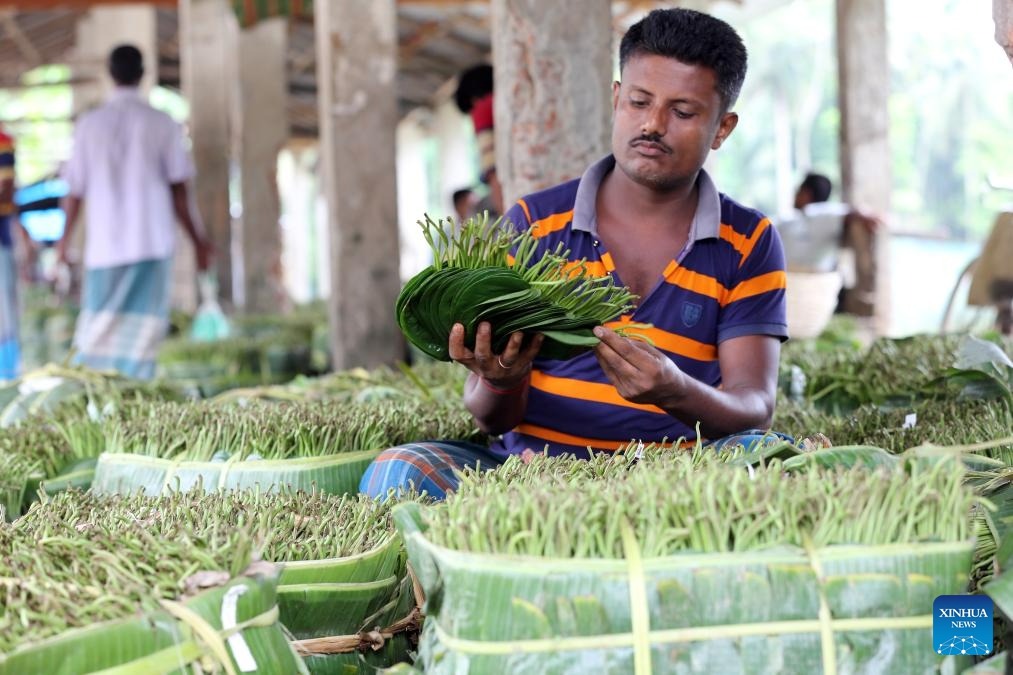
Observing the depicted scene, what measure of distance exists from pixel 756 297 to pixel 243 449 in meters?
1.09

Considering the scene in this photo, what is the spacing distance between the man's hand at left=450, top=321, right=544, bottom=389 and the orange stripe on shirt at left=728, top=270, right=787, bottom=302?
1.75 ft

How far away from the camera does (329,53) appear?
184 inches

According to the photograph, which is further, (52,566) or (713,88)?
(713,88)

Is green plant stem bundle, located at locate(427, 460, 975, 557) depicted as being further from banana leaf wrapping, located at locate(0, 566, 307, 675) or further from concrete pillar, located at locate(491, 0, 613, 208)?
concrete pillar, located at locate(491, 0, 613, 208)

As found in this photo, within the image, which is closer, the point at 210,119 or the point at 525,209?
the point at 525,209

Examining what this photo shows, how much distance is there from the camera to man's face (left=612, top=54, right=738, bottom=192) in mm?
2157

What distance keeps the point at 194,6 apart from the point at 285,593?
805cm

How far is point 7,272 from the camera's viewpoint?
7.21 meters

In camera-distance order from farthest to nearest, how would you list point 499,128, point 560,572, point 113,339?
point 113,339
point 499,128
point 560,572

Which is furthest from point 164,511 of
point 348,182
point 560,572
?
point 348,182

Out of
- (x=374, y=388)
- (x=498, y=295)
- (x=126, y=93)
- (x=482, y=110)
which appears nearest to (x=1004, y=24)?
(x=498, y=295)

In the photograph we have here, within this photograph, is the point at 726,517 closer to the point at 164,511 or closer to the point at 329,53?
the point at 164,511

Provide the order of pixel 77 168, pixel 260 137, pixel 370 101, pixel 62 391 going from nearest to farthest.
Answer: pixel 62 391
pixel 370 101
pixel 77 168
pixel 260 137

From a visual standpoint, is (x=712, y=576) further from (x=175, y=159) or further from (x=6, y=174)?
(x=6, y=174)
